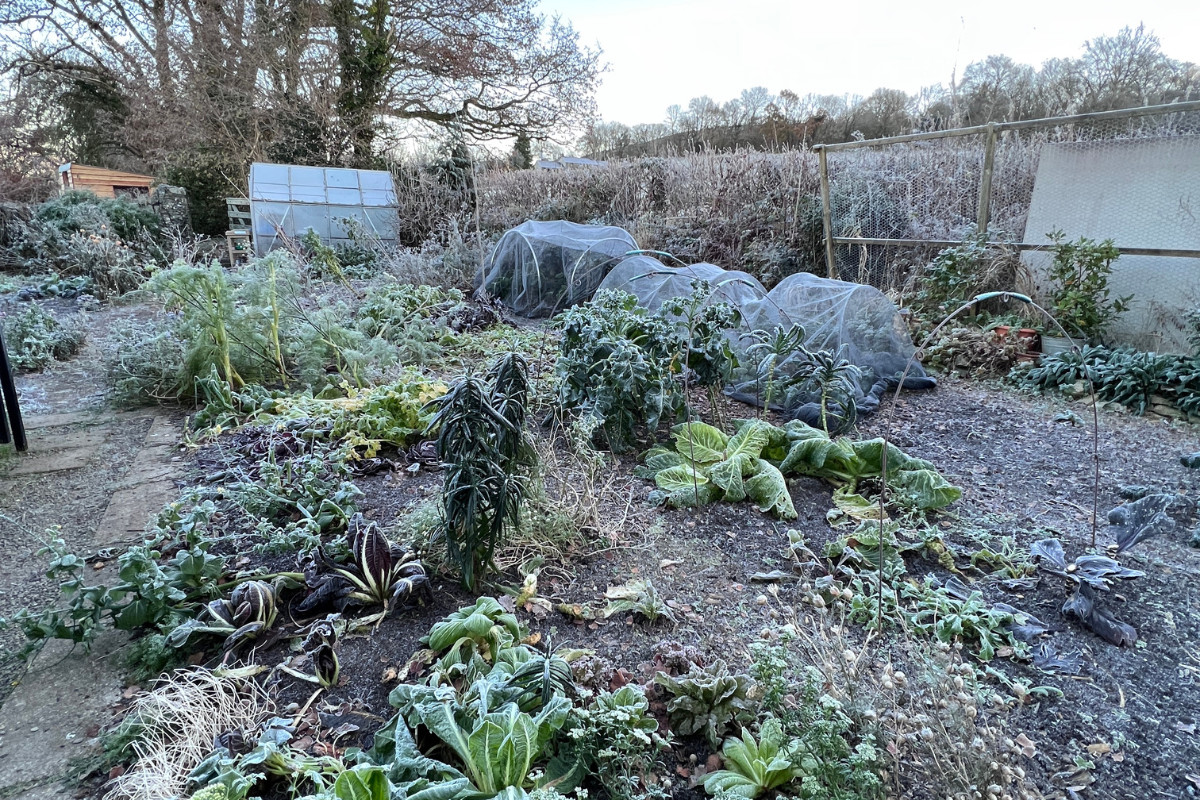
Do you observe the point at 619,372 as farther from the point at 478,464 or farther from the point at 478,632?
the point at 478,632

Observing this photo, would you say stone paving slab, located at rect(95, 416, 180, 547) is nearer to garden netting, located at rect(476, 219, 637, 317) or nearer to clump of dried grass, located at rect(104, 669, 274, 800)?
clump of dried grass, located at rect(104, 669, 274, 800)

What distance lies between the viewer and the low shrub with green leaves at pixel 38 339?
5.86 meters

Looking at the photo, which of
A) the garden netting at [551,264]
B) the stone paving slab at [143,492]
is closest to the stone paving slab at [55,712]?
the stone paving slab at [143,492]

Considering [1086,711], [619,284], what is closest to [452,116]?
[619,284]

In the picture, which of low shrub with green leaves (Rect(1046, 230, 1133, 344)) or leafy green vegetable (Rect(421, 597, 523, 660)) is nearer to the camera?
leafy green vegetable (Rect(421, 597, 523, 660))

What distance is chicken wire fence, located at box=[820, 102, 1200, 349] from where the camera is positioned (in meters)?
5.36

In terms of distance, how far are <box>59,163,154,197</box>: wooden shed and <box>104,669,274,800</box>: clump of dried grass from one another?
54.8ft

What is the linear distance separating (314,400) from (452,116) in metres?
12.9

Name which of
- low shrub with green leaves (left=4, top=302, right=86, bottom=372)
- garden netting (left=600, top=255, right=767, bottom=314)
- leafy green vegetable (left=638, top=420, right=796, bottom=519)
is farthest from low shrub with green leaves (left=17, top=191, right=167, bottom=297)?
leafy green vegetable (left=638, top=420, right=796, bottom=519)

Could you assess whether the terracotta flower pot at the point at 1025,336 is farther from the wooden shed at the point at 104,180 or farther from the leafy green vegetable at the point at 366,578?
the wooden shed at the point at 104,180

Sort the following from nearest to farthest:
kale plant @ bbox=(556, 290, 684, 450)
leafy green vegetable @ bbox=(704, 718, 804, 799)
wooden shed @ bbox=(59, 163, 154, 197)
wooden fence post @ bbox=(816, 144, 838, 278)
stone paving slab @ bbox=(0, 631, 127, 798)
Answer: leafy green vegetable @ bbox=(704, 718, 804, 799) → stone paving slab @ bbox=(0, 631, 127, 798) → kale plant @ bbox=(556, 290, 684, 450) → wooden fence post @ bbox=(816, 144, 838, 278) → wooden shed @ bbox=(59, 163, 154, 197)

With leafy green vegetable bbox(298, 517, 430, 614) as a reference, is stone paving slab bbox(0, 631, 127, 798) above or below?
below

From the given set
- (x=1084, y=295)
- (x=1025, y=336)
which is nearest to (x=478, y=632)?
(x=1025, y=336)

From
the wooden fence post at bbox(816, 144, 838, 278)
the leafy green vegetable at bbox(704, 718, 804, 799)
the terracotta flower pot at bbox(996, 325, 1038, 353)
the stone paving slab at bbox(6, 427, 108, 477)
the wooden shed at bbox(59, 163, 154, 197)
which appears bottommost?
the leafy green vegetable at bbox(704, 718, 804, 799)
